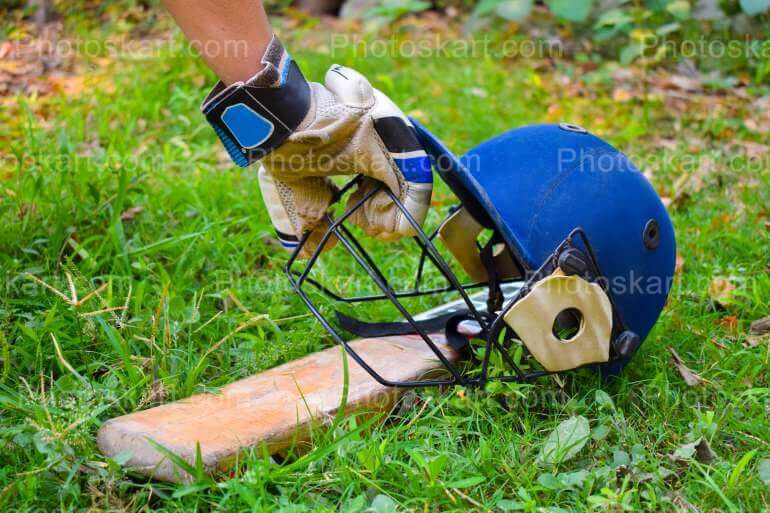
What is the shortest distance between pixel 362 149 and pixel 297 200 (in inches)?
9.6

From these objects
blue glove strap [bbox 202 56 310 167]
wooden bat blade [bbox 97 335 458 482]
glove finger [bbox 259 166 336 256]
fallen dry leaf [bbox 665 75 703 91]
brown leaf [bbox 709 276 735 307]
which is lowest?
brown leaf [bbox 709 276 735 307]

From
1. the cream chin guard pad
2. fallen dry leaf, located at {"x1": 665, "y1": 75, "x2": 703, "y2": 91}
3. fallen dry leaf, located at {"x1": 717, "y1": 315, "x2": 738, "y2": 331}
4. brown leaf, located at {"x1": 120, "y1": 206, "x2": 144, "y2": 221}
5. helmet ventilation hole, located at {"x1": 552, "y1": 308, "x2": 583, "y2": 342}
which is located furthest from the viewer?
fallen dry leaf, located at {"x1": 665, "y1": 75, "x2": 703, "y2": 91}

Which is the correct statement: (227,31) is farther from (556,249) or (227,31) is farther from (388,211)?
(556,249)

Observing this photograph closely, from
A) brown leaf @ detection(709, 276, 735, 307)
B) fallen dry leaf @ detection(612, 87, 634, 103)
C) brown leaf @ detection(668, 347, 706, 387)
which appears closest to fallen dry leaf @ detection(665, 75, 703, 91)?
fallen dry leaf @ detection(612, 87, 634, 103)

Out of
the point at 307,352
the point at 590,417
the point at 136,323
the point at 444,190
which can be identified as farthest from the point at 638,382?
the point at 444,190

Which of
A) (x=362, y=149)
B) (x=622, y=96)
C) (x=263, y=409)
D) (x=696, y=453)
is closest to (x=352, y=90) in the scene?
(x=362, y=149)

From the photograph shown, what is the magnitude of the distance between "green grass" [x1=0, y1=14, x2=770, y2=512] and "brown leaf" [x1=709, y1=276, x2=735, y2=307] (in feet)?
0.10

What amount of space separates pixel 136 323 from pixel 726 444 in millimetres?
1395

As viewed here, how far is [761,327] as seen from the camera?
2359 millimetres

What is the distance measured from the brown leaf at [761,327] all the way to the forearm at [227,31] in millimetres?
1482

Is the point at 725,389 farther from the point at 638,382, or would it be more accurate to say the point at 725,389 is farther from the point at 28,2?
the point at 28,2

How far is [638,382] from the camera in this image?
205cm

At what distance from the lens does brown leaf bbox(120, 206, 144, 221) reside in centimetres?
278

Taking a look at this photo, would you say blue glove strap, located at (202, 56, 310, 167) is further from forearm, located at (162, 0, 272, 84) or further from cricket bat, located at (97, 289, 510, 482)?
cricket bat, located at (97, 289, 510, 482)
